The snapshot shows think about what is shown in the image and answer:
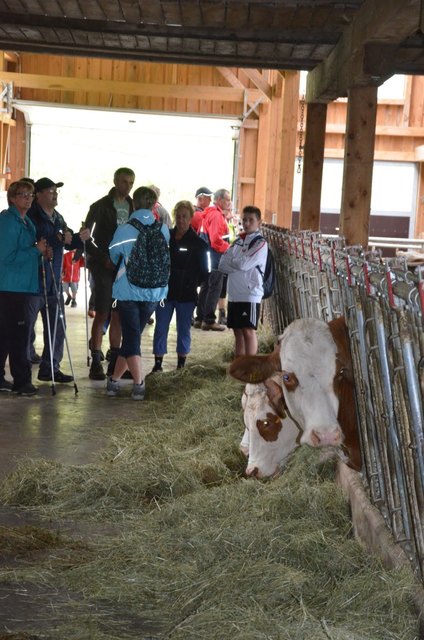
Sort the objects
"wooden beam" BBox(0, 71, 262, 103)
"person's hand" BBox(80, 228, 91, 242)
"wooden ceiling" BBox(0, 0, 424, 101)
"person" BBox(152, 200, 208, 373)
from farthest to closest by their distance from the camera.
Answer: "wooden beam" BBox(0, 71, 262, 103) < "person" BBox(152, 200, 208, 373) < "person's hand" BBox(80, 228, 91, 242) < "wooden ceiling" BBox(0, 0, 424, 101)

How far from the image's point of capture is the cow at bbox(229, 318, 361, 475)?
460 centimetres

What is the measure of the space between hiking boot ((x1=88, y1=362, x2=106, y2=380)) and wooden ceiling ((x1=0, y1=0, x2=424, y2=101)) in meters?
3.27

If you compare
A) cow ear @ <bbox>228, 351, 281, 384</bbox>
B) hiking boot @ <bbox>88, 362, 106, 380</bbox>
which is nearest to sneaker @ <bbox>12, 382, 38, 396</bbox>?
hiking boot @ <bbox>88, 362, 106, 380</bbox>

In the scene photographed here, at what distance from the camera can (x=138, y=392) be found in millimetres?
A: 9141

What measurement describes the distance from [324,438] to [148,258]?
15.1 feet

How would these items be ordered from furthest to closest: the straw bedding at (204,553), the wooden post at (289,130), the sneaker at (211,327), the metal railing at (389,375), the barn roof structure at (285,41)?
the sneaker at (211,327) → the wooden post at (289,130) → the barn roof structure at (285,41) → the straw bedding at (204,553) → the metal railing at (389,375)

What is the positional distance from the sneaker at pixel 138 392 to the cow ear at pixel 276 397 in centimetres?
391

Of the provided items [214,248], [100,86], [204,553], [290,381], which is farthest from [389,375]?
[100,86]

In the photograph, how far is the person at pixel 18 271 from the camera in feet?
28.7

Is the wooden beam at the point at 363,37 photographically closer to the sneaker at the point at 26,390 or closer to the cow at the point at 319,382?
the cow at the point at 319,382

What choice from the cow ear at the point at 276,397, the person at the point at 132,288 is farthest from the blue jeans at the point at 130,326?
the cow ear at the point at 276,397

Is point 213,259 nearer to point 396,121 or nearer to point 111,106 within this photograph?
point 111,106

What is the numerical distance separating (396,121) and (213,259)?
1164 centimetres

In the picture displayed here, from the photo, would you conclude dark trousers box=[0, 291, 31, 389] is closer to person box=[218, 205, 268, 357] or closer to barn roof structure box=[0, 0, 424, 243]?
person box=[218, 205, 268, 357]
